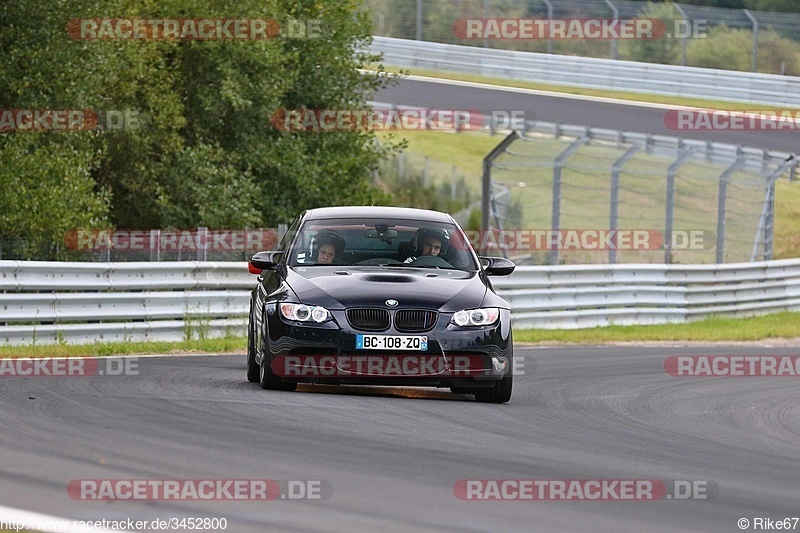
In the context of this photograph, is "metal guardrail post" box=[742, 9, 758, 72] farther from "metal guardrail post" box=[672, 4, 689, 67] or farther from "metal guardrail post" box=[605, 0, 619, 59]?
"metal guardrail post" box=[605, 0, 619, 59]

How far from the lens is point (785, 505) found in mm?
6684

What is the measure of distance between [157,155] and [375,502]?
19545mm

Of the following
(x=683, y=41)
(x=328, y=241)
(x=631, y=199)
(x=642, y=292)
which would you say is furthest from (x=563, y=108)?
(x=328, y=241)

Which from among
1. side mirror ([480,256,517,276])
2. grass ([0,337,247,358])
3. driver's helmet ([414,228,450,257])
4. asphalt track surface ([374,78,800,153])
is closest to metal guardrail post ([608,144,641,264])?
grass ([0,337,247,358])

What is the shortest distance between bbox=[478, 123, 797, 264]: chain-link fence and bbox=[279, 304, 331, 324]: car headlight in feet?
42.2

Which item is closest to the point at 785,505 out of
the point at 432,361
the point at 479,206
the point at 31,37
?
the point at 432,361

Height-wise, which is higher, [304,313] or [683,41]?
[683,41]

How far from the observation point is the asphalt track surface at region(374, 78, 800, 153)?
34.9 metres

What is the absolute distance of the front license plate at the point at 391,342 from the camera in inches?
398

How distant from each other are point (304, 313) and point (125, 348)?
16.6 ft

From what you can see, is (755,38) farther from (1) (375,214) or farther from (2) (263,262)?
(2) (263,262)

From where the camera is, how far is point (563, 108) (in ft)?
125

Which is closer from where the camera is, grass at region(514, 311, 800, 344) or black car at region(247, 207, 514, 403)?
black car at region(247, 207, 514, 403)

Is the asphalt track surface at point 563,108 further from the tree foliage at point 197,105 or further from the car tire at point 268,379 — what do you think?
the car tire at point 268,379
